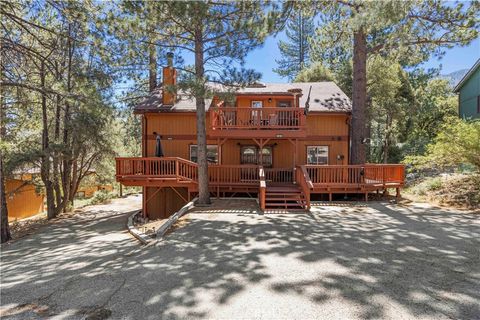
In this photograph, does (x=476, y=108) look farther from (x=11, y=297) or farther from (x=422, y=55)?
(x=11, y=297)

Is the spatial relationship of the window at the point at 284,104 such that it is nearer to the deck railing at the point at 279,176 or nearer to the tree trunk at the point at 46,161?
the deck railing at the point at 279,176

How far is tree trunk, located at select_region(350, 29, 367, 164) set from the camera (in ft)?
40.9

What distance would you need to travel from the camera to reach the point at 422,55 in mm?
12992

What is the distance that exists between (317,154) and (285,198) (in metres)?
4.42

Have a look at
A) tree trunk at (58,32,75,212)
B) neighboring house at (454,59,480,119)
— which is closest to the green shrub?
neighboring house at (454,59,480,119)

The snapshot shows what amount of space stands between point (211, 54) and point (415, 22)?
8.37 metres

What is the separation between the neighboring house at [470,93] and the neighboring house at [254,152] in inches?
452

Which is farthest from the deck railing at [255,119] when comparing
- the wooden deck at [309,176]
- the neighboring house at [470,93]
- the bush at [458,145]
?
the neighboring house at [470,93]

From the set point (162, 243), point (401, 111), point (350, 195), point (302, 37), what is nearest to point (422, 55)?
point (350, 195)

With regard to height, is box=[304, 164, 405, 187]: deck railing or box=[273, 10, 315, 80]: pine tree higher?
box=[273, 10, 315, 80]: pine tree

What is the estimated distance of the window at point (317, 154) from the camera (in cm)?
1389

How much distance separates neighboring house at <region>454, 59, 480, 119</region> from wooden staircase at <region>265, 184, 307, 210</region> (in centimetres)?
1603

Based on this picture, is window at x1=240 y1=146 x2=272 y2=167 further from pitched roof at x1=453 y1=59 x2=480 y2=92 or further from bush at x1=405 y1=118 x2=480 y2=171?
pitched roof at x1=453 y1=59 x2=480 y2=92

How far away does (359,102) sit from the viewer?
12.6m
